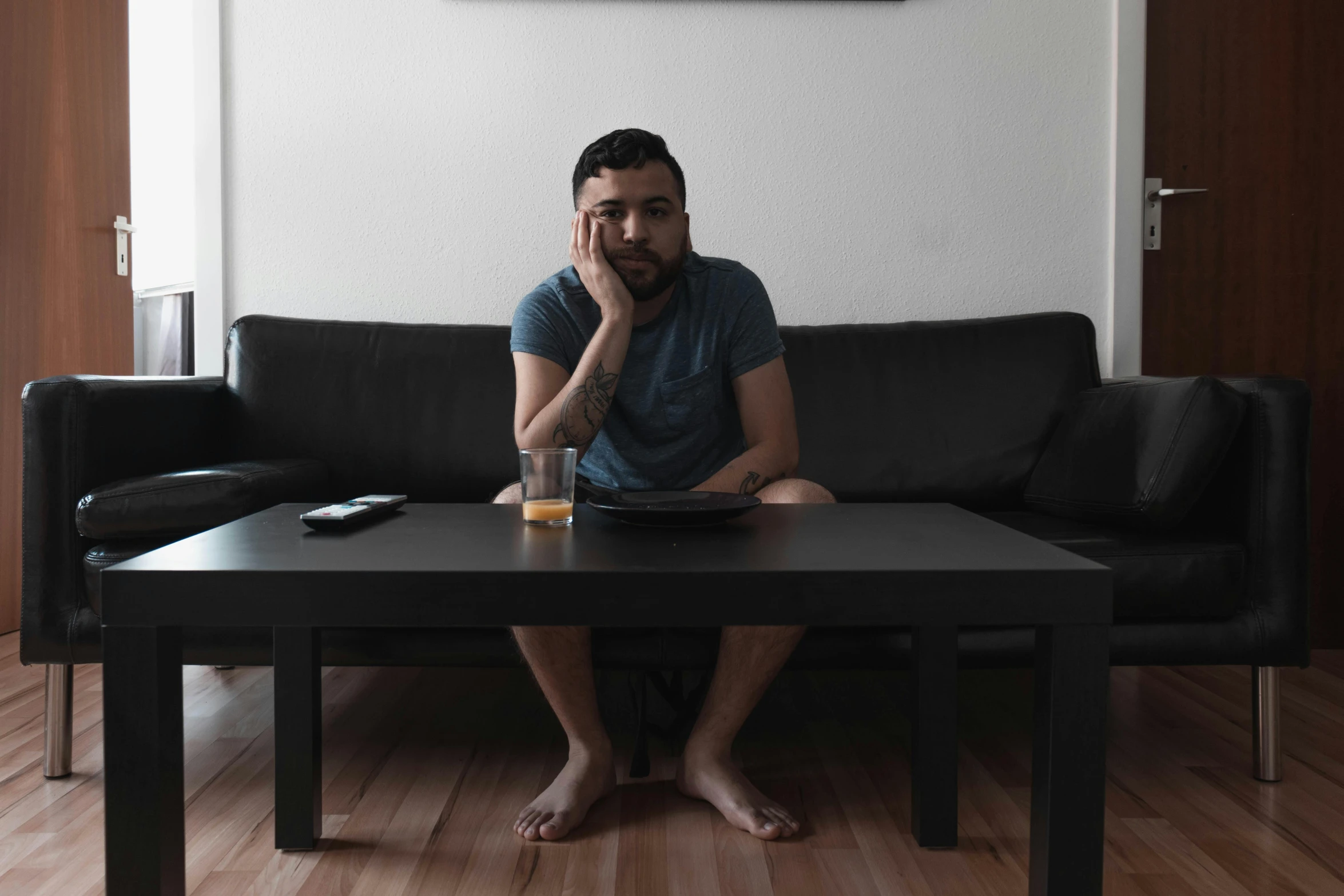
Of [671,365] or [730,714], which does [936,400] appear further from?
[730,714]

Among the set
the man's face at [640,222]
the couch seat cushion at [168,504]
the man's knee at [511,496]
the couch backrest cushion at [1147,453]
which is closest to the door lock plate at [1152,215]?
the couch backrest cushion at [1147,453]

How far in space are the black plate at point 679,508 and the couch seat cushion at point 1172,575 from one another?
0.69 meters

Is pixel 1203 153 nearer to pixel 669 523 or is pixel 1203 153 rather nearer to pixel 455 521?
pixel 669 523

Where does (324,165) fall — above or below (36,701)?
above

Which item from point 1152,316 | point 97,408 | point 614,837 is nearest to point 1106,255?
point 1152,316

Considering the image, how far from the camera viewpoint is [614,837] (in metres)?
1.24

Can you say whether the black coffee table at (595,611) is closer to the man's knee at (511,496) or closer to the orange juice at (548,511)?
the orange juice at (548,511)

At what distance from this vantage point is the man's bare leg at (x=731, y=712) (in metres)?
1.29

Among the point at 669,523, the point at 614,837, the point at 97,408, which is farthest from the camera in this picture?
the point at 97,408

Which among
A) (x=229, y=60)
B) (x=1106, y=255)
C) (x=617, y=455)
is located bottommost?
(x=617, y=455)

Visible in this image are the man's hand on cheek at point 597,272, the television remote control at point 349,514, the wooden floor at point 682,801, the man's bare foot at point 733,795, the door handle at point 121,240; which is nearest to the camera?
the television remote control at point 349,514

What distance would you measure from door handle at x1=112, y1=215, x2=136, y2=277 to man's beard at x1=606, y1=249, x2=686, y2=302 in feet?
6.69

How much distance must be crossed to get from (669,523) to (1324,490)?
2.06m

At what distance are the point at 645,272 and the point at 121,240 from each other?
212 centimetres
